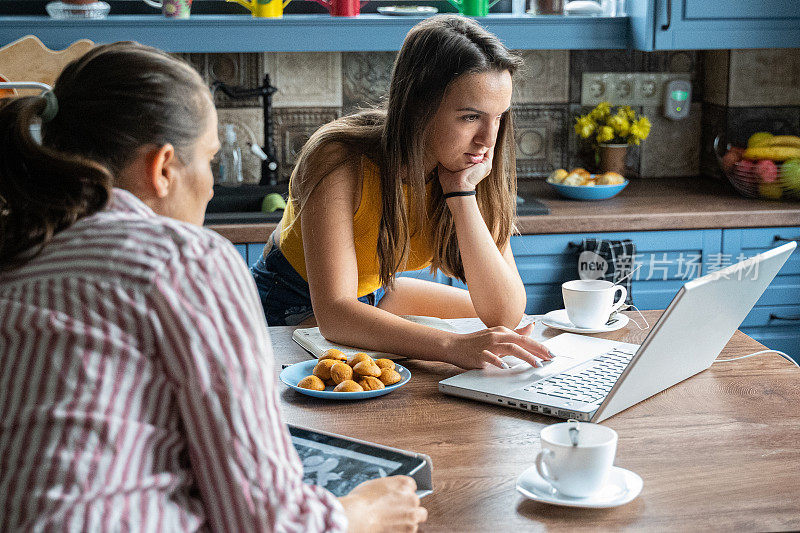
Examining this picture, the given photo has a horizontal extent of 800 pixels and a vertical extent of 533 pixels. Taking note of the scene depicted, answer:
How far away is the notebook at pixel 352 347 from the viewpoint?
59.8 inches

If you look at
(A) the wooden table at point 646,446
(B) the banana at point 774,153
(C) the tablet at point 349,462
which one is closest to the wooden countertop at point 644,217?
(B) the banana at point 774,153

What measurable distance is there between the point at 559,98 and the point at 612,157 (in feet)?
1.01

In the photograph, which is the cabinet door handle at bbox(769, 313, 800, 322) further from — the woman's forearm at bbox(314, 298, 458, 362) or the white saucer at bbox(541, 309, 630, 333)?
the woman's forearm at bbox(314, 298, 458, 362)

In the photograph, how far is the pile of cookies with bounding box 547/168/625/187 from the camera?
2.97 metres

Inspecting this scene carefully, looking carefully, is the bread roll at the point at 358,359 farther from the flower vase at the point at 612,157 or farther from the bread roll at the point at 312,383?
the flower vase at the point at 612,157

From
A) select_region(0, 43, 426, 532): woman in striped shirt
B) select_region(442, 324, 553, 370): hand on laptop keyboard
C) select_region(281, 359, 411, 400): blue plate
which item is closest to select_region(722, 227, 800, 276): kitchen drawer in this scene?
select_region(442, 324, 553, 370): hand on laptop keyboard

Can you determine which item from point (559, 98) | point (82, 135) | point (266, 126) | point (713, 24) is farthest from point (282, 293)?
point (713, 24)

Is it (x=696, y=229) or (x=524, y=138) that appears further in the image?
(x=524, y=138)

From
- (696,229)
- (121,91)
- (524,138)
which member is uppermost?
(121,91)

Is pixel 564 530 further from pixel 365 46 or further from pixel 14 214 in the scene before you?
pixel 365 46

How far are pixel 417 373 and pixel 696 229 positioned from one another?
163cm

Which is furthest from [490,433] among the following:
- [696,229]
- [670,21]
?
[670,21]

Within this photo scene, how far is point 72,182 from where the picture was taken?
2.88 ft

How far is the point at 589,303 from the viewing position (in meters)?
1.62
